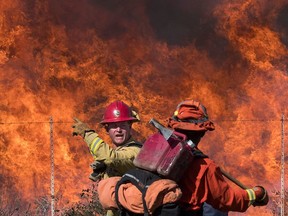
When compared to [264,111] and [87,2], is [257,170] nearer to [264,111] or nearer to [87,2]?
[264,111]

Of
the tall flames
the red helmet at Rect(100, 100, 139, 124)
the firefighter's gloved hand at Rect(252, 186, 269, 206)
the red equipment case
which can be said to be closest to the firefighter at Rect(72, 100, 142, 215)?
the red helmet at Rect(100, 100, 139, 124)

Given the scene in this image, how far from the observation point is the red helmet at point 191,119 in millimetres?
2957

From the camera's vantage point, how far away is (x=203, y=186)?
284 centimetres

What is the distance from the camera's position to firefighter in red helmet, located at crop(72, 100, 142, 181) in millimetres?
3793

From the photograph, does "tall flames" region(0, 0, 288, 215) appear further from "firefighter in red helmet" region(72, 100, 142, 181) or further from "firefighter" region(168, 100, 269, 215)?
"firefighter" region(168, 100, 269, 215)

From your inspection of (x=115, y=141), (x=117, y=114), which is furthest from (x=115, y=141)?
(x=117, y=114)

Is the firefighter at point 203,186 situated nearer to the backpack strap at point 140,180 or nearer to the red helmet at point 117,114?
the backpack strap at point 140,180

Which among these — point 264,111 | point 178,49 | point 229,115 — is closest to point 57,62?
point 178,49

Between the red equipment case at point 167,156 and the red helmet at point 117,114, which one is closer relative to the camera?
the red equipment case at point 167,156

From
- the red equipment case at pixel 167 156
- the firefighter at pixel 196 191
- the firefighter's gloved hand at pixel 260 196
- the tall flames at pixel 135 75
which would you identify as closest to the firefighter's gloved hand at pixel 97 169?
the firefighter at pixel 196 191

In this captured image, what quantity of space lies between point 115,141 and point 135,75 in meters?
12.3

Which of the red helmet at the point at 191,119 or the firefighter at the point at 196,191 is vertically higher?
the red helmet at the point at 191,119

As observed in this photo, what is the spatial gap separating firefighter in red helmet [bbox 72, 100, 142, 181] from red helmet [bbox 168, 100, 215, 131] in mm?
910

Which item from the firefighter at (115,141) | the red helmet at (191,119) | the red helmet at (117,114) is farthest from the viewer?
the red helmet at (117,114)
